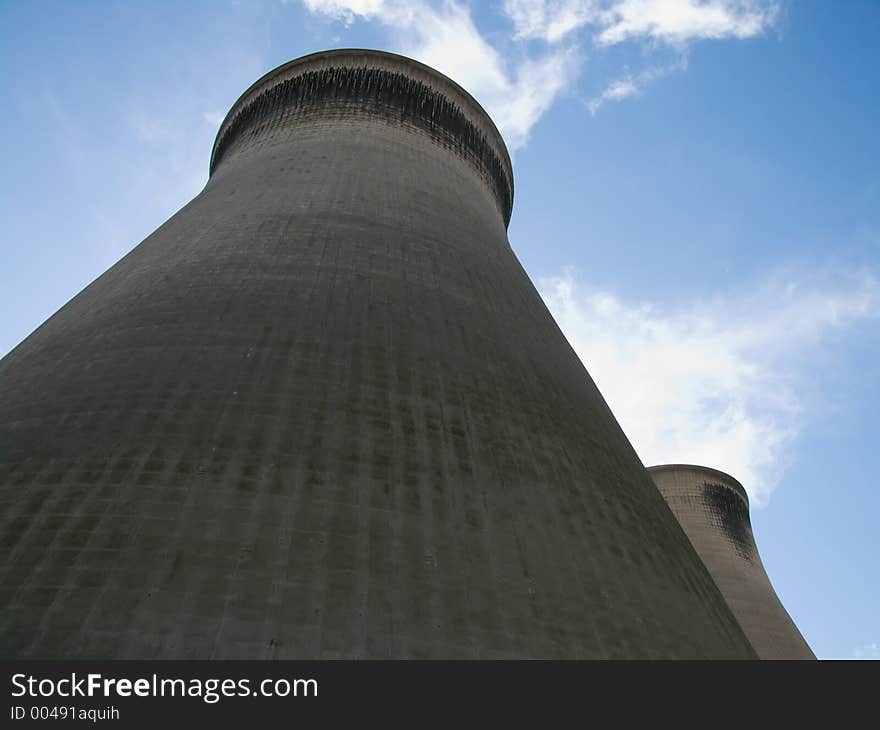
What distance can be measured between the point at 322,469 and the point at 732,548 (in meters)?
16.4

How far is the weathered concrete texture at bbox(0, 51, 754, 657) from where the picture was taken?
3.28 m

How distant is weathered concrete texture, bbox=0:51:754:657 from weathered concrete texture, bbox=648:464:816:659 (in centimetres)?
1174

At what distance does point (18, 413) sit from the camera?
15.1 ft

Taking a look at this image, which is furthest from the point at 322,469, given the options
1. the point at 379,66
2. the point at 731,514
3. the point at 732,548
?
→ the point at 731,514

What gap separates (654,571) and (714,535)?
14738mm

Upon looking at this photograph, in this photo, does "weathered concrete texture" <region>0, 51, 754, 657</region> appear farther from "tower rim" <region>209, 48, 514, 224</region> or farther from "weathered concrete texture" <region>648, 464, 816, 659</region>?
"weathered concrete texture" <region>648, 464, 816, 659</region>

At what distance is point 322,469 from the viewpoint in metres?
4.06

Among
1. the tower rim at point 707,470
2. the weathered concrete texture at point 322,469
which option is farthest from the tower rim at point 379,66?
the tower rim at point 707,470

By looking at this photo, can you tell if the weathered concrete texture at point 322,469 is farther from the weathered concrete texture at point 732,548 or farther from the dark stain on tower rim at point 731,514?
the dark stain on tower rim at point 731,514

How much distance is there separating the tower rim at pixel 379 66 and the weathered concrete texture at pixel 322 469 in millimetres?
3947

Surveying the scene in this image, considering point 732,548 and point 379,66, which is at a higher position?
point 379,66

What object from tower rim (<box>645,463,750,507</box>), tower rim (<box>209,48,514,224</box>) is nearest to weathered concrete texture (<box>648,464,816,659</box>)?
tower rim (<box>645,463,750,507</box>)

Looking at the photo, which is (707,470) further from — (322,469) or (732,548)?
(322,469)
